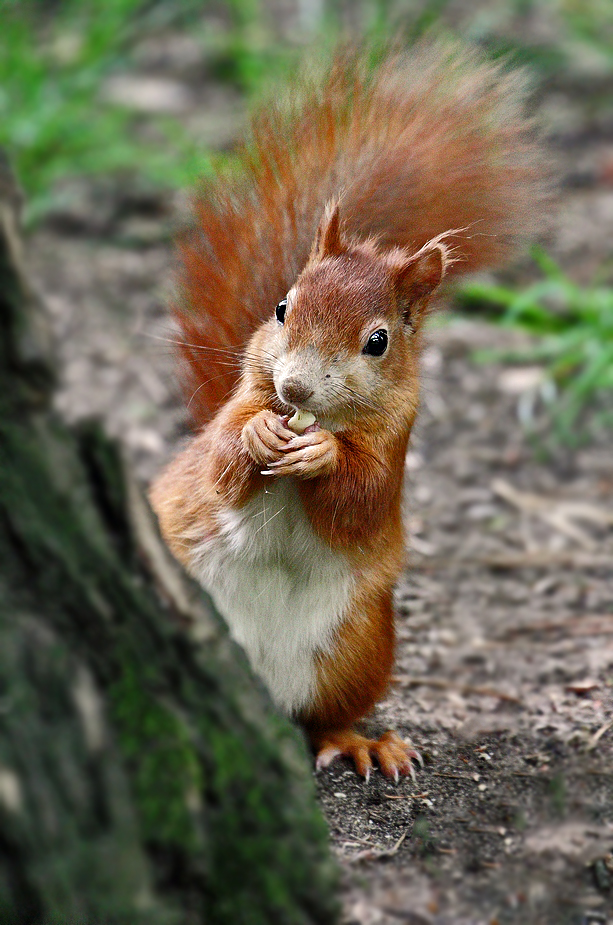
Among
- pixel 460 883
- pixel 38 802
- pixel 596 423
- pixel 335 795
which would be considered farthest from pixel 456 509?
pixel 38 802

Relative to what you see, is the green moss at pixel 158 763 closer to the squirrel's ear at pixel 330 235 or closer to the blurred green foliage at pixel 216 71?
the squirrel's ear at pixel 330 235

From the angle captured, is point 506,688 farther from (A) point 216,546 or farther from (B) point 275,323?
(B) point 275,323

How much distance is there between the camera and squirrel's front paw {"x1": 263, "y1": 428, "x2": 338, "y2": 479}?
6.68 ft

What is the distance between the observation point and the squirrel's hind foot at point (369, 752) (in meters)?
2.18

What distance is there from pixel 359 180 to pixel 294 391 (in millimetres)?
627

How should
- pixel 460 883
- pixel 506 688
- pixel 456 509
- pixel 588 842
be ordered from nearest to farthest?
pixel 460 883, pixel 588 842, pixel 506 688, pixel 456 509

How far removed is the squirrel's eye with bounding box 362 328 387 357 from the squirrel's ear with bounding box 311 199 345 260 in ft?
0.69

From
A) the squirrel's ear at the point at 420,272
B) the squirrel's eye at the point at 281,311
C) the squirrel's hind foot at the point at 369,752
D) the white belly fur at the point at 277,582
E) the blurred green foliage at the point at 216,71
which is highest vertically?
the blurred green foliage at the point at 216,71

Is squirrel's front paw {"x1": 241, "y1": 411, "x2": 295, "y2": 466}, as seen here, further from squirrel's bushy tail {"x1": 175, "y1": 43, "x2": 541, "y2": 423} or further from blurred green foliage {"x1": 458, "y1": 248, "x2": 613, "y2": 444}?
blurred green foliage {"x1": 458, "y1": 248, "x2": 613, "y2": 444}

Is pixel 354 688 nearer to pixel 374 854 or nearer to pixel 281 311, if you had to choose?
pixel 374 854

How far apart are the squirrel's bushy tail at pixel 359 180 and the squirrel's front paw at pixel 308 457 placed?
1.25 ft

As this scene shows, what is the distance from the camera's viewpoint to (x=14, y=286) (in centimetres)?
125

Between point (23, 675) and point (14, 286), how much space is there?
0.47 meters

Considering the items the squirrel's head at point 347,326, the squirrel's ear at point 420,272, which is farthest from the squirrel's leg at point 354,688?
the squirrel's ear at point 420,272
